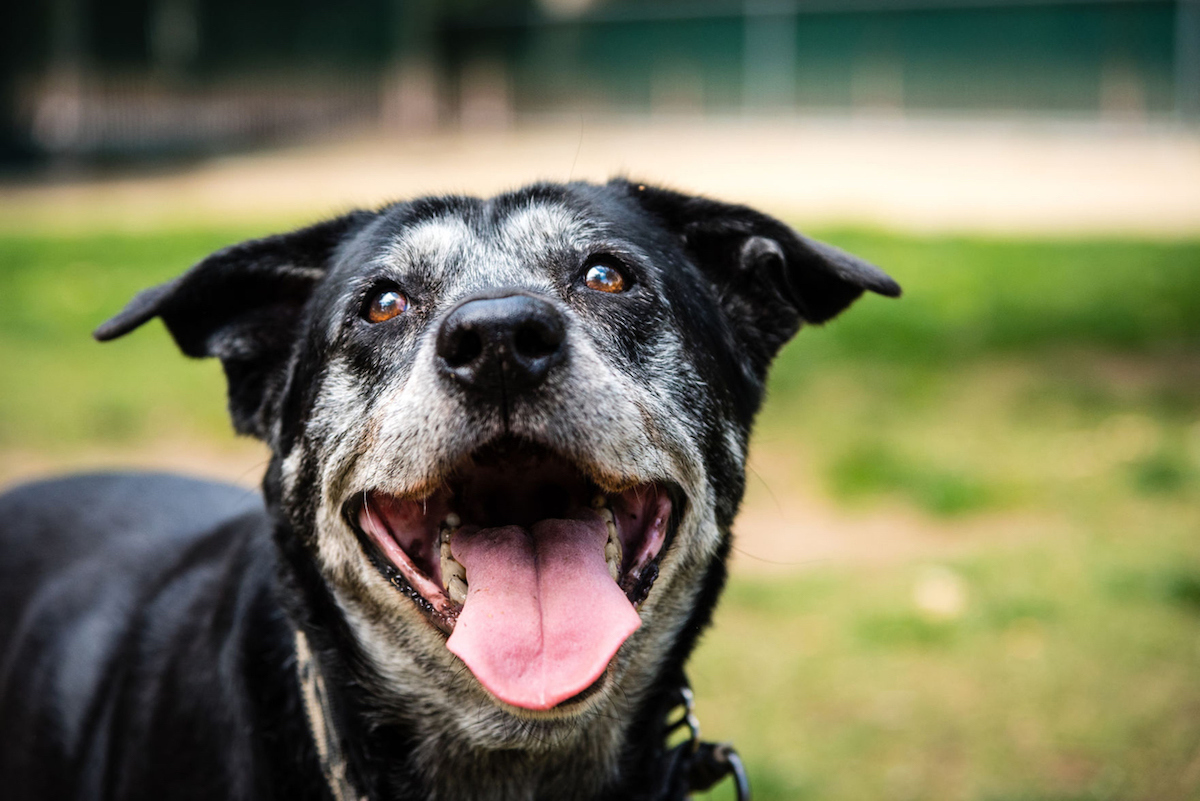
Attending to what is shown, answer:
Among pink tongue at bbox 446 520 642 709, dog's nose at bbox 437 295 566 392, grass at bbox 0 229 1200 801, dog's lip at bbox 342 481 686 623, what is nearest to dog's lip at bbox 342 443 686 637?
dog's lip at bbox 342 481 686 623

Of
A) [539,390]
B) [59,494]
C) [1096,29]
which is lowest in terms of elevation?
[59,494]

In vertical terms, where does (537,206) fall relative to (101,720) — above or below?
above

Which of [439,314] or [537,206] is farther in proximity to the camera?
[537,206]

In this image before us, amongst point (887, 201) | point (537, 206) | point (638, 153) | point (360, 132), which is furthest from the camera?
point (360, 132)

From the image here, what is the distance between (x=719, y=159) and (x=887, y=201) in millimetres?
6076

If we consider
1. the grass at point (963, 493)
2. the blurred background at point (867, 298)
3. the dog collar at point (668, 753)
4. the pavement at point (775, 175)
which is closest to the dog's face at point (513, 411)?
the dog collar at point (668, 753)

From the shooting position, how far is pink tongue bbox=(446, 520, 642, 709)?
225 centimetres

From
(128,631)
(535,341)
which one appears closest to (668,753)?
(535,341)

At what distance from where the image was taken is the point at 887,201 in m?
15.9

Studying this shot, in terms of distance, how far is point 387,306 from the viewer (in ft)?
8.84

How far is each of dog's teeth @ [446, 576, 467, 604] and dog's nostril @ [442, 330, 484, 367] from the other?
486mm

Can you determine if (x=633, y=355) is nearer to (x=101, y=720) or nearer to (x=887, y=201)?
(x=101, y=720)

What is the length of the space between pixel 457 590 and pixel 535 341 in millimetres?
576

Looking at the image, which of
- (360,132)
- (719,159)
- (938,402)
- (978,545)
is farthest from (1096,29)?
(978,545)
